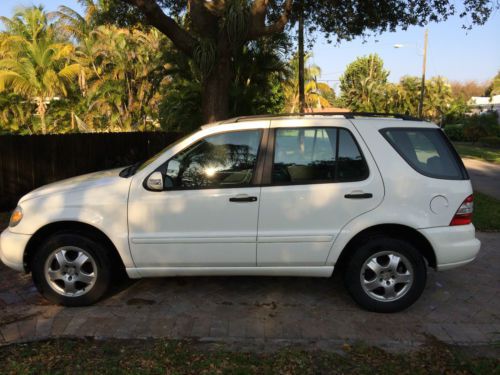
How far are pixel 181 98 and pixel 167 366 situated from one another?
1139 centimetres

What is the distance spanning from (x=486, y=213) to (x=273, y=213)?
5765 millimetres

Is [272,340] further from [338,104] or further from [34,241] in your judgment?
[338,104]

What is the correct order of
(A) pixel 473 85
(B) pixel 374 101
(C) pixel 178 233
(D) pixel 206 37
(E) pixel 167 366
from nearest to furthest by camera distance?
(E) pixel 167 366
(C) pixel 178 233
(D) pixel 206 37
(B) pixel 374 101
(A) pixel 473 85

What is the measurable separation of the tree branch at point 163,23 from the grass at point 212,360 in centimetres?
610

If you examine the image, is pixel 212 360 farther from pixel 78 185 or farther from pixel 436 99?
pixel 436 99

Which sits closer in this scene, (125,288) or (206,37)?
(125,288)

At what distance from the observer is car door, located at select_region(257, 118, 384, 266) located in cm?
391

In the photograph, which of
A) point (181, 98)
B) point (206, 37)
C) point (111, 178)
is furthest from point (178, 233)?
point (181, 98)

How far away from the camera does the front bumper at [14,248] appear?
402cm

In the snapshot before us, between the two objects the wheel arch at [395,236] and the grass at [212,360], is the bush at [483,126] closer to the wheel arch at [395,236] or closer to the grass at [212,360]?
the wheel arch at [395,236]

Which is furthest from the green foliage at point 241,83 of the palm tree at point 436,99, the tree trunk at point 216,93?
the palm tree at point 436,99

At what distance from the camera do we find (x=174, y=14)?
37.7ft

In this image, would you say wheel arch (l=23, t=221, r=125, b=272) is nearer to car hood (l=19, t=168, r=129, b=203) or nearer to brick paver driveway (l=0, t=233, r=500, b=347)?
car hood (l=19, t=168, r=129, b=203)

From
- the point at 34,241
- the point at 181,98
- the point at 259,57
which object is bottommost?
the point at 34,241
